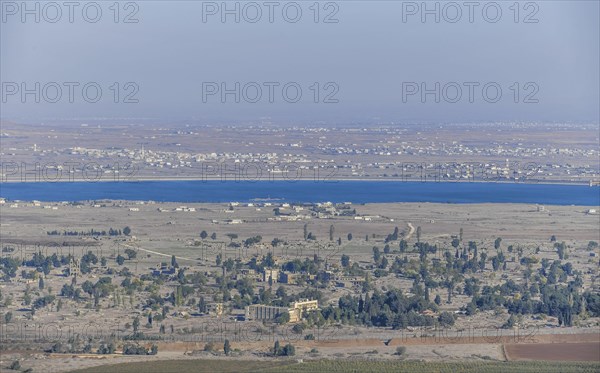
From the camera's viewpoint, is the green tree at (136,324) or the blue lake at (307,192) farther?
the blue lake at (307,192)

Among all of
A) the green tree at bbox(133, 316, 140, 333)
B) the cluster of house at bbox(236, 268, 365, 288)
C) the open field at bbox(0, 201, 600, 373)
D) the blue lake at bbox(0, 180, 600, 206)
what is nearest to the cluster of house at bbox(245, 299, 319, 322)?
the open field at bbox(0, 201, 600, 373)

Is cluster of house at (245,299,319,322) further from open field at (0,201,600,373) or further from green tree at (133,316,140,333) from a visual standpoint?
green tree at (133,316,140,333)

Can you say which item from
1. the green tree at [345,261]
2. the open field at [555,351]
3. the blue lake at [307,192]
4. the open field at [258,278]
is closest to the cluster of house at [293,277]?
the open field at [258,278]

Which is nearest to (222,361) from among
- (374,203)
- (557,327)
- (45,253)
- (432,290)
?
(557,327)

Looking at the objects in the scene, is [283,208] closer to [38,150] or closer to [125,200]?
[125,200]

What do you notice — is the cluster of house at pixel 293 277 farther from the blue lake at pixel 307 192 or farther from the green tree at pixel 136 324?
the blue lake at pixel 307 192
